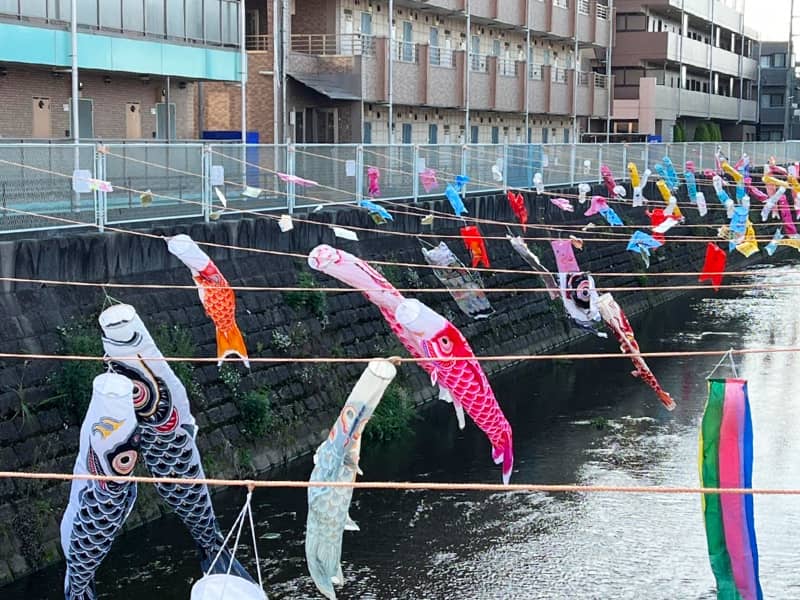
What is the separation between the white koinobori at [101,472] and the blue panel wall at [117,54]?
15.9m

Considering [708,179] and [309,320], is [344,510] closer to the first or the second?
[309,320]

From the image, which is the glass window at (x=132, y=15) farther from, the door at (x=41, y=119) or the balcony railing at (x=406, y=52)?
the balcony railing at (x=406, y=52)

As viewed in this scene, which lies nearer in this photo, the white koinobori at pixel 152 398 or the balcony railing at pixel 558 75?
the white koinobori at pixel 152 398

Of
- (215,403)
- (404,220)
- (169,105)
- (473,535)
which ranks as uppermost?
(169,105)

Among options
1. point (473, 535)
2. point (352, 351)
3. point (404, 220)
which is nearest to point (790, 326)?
point (404, 220)

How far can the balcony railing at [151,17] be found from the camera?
1050 inches

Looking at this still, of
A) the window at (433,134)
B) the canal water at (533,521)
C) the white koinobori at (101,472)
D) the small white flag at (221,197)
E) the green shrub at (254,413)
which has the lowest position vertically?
the canal water at (533,521)

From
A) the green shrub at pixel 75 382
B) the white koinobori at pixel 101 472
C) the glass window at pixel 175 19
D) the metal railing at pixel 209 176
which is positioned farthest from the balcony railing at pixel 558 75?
the white koinobori at pixel 101 472

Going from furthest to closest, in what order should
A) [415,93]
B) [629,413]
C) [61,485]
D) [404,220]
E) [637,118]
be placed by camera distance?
[637,118] → [415,93] → [404,220] → [629,413] → [61,485]

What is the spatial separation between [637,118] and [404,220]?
120ft

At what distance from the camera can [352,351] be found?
22422 millimetres

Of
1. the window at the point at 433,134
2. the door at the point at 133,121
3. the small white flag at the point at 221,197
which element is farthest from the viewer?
the window at the point at 433,134

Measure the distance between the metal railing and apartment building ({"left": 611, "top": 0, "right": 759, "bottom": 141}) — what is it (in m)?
28.3

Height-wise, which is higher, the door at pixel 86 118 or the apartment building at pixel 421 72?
the apartment building at pixel 421 72
